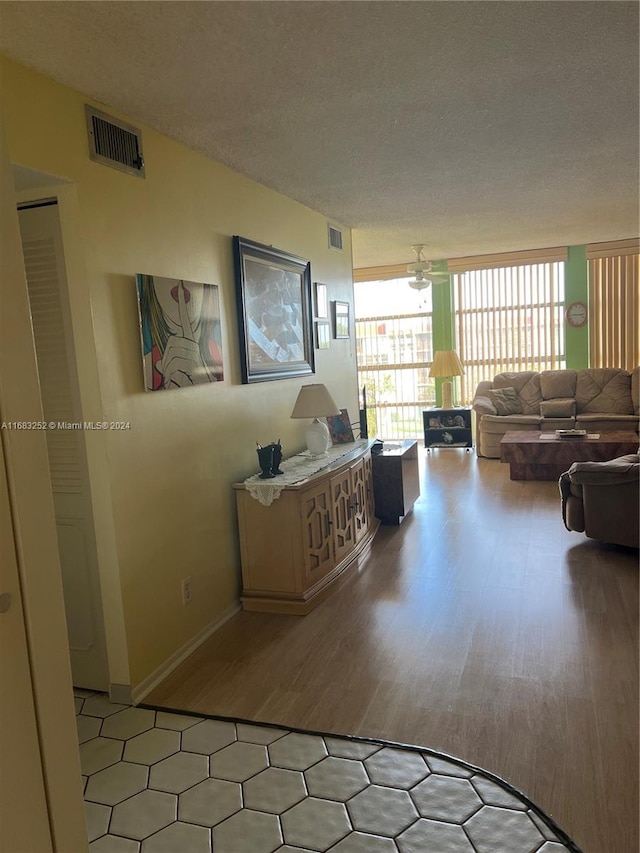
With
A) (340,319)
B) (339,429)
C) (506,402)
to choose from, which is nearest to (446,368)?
(506,402)

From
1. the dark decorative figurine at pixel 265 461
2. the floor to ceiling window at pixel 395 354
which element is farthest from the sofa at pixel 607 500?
the floor to ceiling window at pixel 395 354

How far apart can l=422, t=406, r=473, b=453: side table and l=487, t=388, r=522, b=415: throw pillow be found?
521 mm

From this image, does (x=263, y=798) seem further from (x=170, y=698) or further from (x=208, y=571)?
(x=208, y=571)

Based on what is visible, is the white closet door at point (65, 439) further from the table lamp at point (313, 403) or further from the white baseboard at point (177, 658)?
the table lamp at point (313, 403)

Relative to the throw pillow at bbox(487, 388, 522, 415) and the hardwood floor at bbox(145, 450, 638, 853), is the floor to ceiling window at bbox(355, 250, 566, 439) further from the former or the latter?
the hardwood floor at bbox(145, 450, 638, 853)

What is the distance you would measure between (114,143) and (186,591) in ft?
6.92

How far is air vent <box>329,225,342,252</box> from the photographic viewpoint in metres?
5.35

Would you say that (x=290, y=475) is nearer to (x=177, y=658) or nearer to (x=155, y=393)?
(x=155, y=393)

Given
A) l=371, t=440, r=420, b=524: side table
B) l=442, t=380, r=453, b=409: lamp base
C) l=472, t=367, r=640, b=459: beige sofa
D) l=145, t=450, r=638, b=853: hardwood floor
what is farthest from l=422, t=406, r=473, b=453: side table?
l=145, t=450, r=638, b=853: hardwood floor

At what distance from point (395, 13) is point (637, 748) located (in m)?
2.62

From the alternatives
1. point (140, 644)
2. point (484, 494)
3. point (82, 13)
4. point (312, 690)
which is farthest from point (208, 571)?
point (484, 494)

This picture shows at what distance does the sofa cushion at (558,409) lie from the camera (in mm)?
7742

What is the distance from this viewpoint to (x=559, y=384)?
8070mm

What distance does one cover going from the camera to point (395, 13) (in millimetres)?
2090
